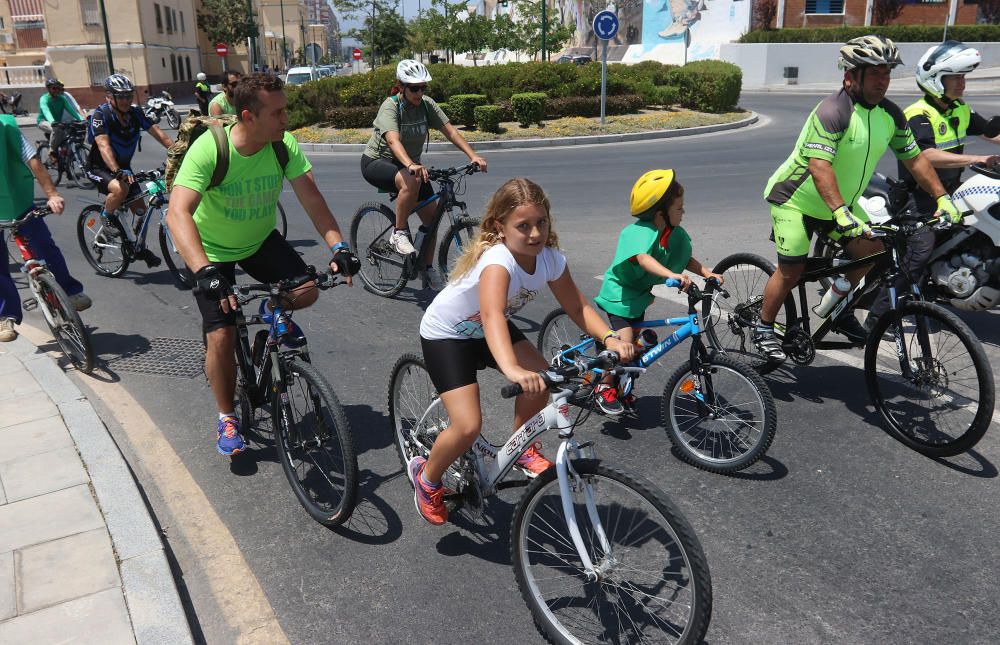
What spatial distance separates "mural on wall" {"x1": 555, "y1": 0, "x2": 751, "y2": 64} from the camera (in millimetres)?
53312

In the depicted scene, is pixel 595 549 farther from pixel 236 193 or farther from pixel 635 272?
pixel 236 193

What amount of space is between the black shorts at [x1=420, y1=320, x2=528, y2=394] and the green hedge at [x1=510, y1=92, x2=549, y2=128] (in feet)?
63.6

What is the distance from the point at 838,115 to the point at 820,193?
1.54 feet

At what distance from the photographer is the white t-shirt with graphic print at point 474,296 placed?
126 inches

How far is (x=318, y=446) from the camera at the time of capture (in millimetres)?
3904

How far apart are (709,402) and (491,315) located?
1.74 metres

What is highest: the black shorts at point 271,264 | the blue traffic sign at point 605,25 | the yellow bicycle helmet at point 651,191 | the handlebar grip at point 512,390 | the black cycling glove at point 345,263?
the blue traffic sign at point 605,25

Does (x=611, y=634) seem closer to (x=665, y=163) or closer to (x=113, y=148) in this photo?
(x=113, y=148)

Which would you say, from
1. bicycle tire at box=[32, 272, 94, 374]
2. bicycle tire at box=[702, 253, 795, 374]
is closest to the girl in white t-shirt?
bicycle tire at box=[702, 253, 795, 374]

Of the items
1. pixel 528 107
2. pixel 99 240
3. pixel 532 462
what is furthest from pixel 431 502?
pixel 528 107

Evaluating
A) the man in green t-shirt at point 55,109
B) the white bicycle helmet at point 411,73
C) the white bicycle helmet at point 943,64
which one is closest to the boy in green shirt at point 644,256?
the white bicycle helmet at point 943,64

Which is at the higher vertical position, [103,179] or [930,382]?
[103,179]

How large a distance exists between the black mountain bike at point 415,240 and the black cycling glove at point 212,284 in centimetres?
374

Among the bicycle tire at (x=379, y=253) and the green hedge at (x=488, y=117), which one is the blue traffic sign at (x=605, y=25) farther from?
the bicycle tire at (x=379, y=253)
